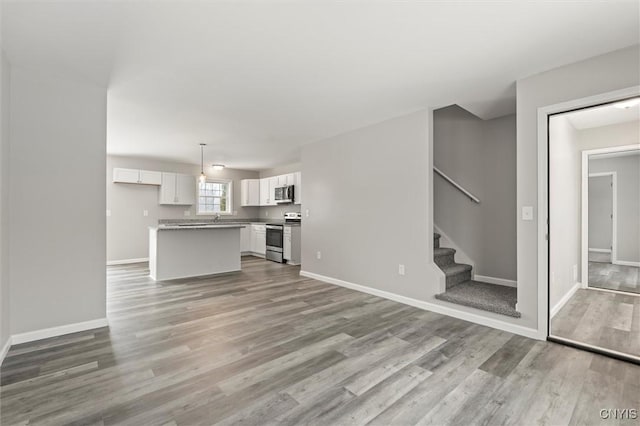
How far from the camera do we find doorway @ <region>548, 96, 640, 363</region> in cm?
280

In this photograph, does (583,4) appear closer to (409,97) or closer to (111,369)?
(409,97)

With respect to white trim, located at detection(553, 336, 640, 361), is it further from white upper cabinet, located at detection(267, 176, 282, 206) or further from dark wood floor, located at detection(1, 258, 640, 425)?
white upper cabinet, located at detection(267, 176, 282, 206)

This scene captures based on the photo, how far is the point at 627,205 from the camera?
556cm

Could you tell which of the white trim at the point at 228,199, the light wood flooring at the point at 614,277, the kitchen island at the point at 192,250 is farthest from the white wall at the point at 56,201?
the light wood flooring at the point at 614,277

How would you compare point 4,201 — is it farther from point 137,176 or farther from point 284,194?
point 284,194

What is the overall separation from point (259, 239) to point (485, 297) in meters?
5.74

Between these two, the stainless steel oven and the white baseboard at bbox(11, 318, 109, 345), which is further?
the stainless steel oven

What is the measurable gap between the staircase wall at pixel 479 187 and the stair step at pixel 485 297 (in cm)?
44

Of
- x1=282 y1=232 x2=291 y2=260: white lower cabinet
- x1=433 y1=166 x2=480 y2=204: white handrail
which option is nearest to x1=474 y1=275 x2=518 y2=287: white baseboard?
x1=433 y1=166 x2=480 y2=204: white handrail

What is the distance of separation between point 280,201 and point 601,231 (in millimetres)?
6807

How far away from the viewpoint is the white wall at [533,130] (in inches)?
97.6

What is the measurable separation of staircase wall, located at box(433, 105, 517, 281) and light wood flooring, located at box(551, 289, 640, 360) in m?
0.80

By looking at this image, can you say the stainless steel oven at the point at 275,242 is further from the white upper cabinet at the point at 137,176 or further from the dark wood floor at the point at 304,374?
the dark wood floor at the point at 304,374

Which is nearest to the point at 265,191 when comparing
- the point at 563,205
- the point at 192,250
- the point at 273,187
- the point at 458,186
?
the point at 273,187
